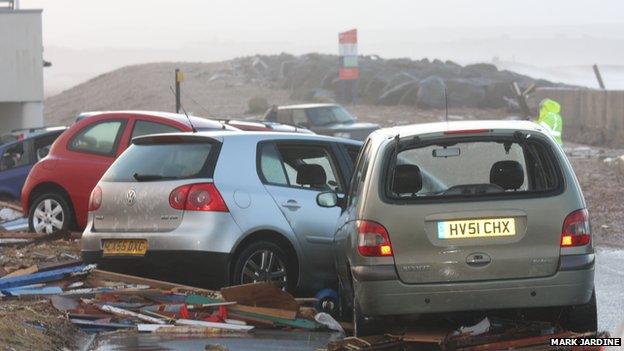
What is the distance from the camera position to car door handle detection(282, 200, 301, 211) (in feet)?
37.4

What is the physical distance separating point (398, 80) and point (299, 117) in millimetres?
26028

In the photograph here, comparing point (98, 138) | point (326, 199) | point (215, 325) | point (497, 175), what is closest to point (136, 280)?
point (215, 325)

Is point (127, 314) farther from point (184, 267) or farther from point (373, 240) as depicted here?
point (373, 240)

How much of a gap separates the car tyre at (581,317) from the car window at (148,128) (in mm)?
8107

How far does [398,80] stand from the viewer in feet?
203

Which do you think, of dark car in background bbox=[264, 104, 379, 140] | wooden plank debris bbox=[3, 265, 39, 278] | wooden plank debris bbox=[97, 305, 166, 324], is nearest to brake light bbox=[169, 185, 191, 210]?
wooden plank debris bbox=[97, 305, 166, 324]

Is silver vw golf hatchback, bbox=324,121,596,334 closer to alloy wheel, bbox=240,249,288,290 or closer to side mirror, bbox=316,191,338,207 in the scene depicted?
side mirror, bbox=316,191,338,207

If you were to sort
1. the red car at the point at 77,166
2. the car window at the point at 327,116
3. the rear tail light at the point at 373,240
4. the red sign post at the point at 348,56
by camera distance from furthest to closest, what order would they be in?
1. the red sign post at the point at 348,56
2. the car window at the point at 327,116
3. the red car at the point at 77,166
4. the rear tail light at the point at 373,240


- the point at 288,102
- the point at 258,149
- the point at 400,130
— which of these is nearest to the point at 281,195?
the point at 258,149

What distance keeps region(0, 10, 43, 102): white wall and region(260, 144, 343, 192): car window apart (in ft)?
83.3

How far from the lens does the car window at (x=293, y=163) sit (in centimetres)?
1165

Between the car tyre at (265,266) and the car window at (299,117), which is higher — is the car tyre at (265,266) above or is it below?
above

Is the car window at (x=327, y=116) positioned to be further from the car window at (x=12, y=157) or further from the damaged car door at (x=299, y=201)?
the damaged car door at (x=299, y=201)

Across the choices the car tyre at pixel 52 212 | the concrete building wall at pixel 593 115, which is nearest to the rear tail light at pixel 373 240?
the car tyre at pixel 52 212
